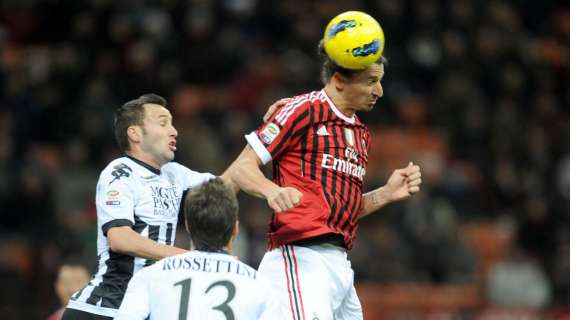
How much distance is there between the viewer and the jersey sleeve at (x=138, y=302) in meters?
5.24

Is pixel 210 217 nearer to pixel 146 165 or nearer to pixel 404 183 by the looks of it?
pixel 146 165

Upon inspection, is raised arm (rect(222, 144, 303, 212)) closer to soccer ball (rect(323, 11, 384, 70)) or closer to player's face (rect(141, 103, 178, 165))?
player's face (rect(141, 103, 178, 165))

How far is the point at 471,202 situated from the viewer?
1566 cm

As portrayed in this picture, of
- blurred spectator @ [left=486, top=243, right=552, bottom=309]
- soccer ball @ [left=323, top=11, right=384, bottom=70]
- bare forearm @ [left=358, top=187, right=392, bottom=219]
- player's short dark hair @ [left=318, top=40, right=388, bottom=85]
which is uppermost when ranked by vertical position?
soccer ball @ [left=323, top=11, right=384, bottom=70]

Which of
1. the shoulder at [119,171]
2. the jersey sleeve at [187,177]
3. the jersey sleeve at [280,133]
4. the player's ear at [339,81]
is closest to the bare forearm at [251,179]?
the jersey sleeve at [280,133]

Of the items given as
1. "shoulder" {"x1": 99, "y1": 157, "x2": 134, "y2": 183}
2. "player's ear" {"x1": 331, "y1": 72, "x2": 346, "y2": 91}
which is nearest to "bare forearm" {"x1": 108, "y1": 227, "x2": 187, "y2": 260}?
"shoulder" {"x1": 99, "y1": 157, "x2": 134, "y2": 183}

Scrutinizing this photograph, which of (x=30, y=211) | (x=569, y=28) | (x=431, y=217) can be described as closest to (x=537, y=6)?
(x=569, y=28)

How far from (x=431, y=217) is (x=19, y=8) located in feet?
23.8

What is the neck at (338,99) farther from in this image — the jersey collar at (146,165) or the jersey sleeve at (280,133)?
the jersey collar at (146,165)

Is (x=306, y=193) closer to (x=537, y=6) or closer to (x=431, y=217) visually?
(x=431, y=217)

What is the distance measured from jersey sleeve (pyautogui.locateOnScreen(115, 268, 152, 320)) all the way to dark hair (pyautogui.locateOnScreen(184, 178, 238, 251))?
31 cm

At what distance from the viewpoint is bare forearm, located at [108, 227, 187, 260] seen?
240 inches

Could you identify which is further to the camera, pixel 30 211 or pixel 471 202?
pixel 471 202

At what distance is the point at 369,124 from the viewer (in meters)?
16.0
